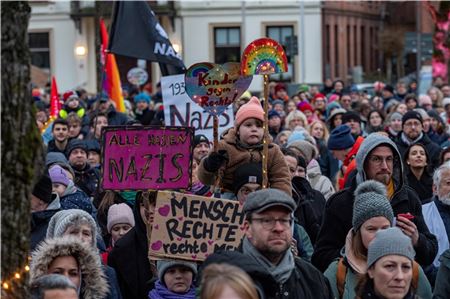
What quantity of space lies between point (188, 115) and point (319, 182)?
1347mm

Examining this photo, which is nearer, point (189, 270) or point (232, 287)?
point (232, 287)

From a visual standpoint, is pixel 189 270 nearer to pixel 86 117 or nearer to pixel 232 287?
pixel 232 287

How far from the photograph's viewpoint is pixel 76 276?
6793 millimetres

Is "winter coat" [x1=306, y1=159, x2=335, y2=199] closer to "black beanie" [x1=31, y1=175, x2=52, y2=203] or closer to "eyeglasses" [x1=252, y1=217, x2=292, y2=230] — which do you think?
"black beanie" [x1=31, y1=175, x2=52, y2=203]

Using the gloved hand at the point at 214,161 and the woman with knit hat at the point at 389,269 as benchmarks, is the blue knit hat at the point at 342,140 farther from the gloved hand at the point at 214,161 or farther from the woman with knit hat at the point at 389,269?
the woman with knit hat at the point at 389,269

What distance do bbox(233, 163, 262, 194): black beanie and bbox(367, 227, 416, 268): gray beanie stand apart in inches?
69.5

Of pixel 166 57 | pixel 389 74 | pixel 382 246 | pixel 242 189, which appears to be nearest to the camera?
pixel 382 246

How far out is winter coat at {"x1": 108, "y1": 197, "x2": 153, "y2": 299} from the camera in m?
8.15

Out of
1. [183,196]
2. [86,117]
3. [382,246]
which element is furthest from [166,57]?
[382,246]

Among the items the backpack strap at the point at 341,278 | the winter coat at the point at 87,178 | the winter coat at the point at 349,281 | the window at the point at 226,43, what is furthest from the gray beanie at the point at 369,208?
the window at the point at 226,43

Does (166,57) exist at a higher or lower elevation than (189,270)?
higher

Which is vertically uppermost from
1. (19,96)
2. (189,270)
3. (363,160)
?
(19,96)

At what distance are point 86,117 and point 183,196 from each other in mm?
12697

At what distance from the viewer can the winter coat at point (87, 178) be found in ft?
39.6
